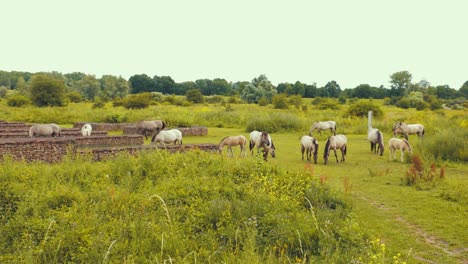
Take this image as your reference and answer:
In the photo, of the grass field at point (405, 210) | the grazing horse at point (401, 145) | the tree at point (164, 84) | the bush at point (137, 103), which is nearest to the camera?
the grass field at point (405, 210)

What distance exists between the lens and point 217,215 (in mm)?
6309

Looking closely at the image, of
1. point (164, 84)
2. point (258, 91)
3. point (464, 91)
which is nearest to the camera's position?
point (258, 91)

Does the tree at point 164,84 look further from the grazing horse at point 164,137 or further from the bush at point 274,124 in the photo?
the grazing horse at point 164,137

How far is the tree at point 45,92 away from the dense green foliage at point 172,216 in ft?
126

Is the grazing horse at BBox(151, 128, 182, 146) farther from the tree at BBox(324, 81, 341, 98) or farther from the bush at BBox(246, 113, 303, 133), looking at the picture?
the tree at BBox(324, 81, 341, 98)

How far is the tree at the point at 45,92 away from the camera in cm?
4300

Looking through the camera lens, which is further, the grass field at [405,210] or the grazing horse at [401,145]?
the grazing horse at [401,145]

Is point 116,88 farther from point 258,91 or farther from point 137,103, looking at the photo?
point 137,103

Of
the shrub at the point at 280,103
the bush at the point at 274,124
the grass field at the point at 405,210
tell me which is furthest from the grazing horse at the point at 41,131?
the shrub at the point at 280,103

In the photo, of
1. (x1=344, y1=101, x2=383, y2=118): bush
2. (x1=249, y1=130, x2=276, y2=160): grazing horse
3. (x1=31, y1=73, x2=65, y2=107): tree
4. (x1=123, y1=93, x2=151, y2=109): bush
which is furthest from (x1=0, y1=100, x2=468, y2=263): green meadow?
(x1=31, y1=73, x2=65, y2=107): tree

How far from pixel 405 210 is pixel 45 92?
140 feet

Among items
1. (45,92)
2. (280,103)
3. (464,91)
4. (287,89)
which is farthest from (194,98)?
(464,91)

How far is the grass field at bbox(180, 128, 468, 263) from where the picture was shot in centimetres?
629

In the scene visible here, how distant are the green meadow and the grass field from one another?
0.03 metres
